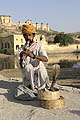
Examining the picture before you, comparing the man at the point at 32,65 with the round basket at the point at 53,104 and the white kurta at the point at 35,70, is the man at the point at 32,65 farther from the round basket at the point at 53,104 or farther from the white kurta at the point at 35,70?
the round basket at the point at 53,104

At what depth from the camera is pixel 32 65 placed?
4379 mm

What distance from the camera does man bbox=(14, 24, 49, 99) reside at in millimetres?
4266

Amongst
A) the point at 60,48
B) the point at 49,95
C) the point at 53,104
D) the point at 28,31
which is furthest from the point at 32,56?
the point at 60,48

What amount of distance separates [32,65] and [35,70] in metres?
0.16

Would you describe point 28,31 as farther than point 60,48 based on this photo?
No

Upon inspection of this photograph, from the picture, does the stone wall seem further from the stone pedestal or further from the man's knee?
the stone pedestal

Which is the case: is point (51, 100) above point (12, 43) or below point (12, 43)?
above

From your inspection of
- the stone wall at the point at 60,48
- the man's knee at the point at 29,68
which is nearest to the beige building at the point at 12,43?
the stone wall at the point at 60,48

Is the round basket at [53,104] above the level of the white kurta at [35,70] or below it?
below

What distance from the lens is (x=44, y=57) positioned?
421 centimetres

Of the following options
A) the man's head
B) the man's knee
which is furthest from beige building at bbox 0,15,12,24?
the man's knee

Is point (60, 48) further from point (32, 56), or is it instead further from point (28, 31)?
point (32, 56)

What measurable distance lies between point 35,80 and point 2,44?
26.8 metres

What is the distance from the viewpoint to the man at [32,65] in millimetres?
4266
